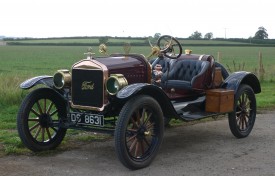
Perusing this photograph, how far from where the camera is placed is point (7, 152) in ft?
19.9

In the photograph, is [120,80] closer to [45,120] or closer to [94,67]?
[94,67]

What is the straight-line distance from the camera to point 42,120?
20.8 feet

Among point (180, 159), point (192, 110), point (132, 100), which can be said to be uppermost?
point (132, 100)

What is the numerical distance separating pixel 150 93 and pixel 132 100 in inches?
17.7

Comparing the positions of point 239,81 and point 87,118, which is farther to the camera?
point 239,81

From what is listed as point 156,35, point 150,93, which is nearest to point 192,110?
point 150,93

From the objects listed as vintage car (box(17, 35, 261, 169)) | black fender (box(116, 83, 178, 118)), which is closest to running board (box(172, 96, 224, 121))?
vintage car (box(17, 35, 261, 169))

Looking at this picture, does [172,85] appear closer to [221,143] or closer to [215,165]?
[221,143]

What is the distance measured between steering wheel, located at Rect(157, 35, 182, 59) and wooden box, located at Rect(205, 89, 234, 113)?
847mm

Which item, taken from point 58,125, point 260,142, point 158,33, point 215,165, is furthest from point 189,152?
point 158,33

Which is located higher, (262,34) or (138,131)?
(262,34)

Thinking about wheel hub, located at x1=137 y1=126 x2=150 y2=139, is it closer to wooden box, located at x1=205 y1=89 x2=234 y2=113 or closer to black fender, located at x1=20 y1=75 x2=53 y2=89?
black fender, located at x1=20 y1=75 x2=53 y2=89

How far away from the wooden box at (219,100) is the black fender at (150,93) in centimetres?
111

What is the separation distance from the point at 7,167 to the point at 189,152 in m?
2.47
